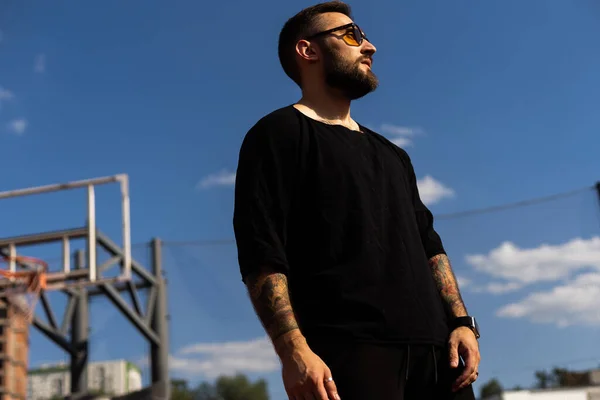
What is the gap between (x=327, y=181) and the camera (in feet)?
6.31

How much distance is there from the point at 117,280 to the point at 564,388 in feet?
50.8

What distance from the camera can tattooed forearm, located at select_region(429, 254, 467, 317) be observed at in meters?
2.04

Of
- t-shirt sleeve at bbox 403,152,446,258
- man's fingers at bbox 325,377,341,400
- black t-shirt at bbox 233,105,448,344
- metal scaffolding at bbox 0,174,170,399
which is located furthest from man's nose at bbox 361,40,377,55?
metal scaffolding at bbox 0,174,170,399

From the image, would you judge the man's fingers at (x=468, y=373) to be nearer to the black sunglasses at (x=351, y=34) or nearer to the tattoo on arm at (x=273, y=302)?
the tattoo on arm at (x=273, y=302)

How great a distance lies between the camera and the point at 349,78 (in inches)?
83.7

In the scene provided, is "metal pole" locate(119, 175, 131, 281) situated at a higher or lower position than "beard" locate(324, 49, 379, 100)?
higher

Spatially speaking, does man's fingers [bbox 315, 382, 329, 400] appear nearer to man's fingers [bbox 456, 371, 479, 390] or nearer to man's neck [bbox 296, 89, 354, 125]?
man's fingers [bbox 456, 371, 479, 390]

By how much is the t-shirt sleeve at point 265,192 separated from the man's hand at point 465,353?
50 cm

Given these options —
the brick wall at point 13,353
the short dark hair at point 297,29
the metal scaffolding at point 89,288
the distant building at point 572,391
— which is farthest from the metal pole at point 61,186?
the distant building at point 572,391

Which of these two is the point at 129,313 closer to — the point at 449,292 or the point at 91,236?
the point at 91,236

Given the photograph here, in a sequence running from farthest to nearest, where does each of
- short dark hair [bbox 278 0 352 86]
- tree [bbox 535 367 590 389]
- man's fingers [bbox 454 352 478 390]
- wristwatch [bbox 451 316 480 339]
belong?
tree [bbox 535 367 590 389] → short dark hair [bbox 278 0 352 86] → wristwatch [bbox 451 316 480 339] → man's fingers [bbox 454 352 478 390]

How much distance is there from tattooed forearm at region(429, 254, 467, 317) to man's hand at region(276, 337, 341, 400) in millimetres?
541

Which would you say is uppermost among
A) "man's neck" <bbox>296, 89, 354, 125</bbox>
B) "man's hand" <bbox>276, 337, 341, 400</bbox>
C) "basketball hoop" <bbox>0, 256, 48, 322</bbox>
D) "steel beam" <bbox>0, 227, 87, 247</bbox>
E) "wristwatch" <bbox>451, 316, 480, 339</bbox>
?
"steel beam" <bbox>0, 227, 87, 247</bbox>

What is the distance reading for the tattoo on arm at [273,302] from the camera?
Result: 5.66 ft
